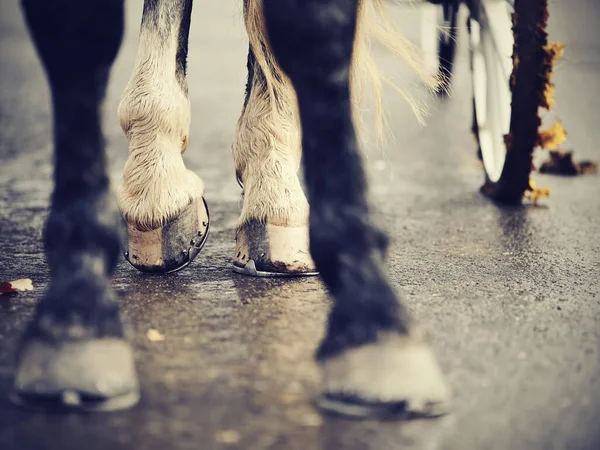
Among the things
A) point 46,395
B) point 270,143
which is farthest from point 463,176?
point 46,395

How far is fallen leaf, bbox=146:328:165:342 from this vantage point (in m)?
1.78

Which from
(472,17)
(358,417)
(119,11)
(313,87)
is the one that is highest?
(472,17)

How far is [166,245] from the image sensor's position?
7.65 feet

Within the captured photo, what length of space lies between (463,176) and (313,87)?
2.63 meters

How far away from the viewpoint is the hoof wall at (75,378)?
144 centimetres

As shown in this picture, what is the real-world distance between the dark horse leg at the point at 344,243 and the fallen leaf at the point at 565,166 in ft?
9.10

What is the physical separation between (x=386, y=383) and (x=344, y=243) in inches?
9.1

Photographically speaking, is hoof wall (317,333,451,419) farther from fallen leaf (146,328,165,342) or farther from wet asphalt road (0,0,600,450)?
fallen leaf (146,328,165,342)

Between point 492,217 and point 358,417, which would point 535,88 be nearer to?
point 492,217

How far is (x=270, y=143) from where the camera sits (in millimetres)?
2350

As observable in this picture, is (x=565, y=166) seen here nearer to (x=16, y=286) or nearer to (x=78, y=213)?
(x=16, y=286)

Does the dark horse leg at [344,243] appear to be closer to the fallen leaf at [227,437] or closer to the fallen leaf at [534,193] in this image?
the fallen leaf at [227,437]

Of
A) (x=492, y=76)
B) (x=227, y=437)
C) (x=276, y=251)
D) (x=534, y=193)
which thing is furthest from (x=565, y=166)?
(x=227, y=437)

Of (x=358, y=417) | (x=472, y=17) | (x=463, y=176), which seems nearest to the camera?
(x=358, y=417)
